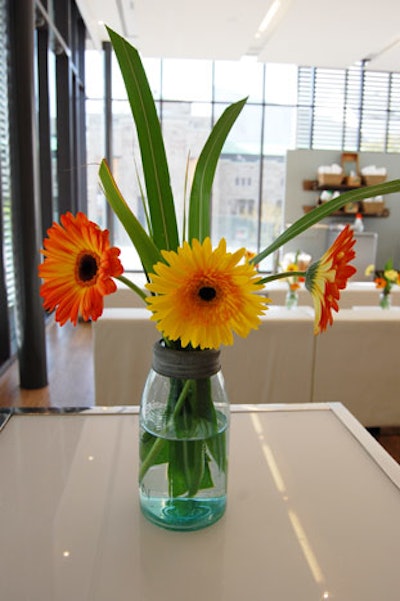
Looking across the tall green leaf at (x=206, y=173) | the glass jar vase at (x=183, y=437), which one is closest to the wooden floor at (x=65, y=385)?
the glass jar vase at (x=183, y=437)

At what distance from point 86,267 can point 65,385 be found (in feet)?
10.5

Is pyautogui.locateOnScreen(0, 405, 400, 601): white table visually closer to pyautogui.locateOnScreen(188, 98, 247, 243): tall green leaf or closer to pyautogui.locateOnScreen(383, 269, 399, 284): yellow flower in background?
pyautogui.locateOnScreen(188, 98, 247, 243): tall green leaf

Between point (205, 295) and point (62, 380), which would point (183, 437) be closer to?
point (205, 295)

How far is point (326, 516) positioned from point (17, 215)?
2.96 m

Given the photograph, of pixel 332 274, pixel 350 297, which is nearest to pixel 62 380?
pixel 350 297

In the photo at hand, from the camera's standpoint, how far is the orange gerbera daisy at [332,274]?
0.67 metres

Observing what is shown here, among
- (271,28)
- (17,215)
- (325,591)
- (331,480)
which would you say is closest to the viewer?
(325,591)

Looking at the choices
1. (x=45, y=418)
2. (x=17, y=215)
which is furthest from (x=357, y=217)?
(x=45, y=418)

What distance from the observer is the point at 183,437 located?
74 centimetres

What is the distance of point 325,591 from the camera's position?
27.4 inches

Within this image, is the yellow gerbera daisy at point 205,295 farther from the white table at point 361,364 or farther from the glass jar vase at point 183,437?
the white table at point 361,364

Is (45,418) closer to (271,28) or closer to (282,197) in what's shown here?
(271,28)

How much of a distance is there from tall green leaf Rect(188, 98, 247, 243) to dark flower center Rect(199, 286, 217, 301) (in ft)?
0.47

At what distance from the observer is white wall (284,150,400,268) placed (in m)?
8.79
